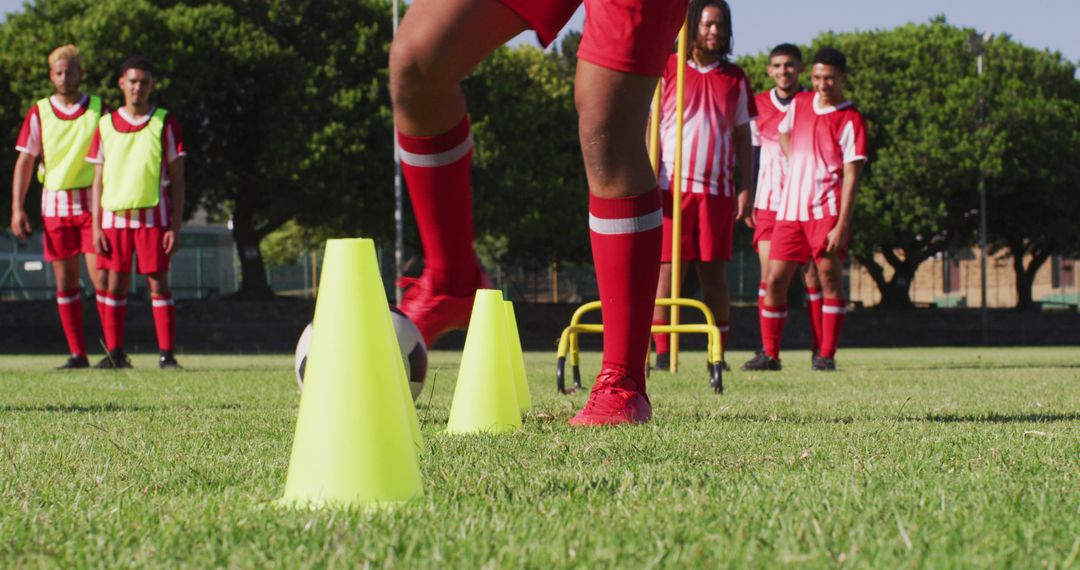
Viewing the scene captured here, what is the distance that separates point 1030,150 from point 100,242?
114ft

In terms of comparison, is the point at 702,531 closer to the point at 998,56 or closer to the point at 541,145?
the point at 541,145

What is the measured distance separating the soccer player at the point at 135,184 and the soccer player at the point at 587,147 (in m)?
6.35

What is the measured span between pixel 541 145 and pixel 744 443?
3361cm

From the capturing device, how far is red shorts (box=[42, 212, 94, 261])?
33.0ft

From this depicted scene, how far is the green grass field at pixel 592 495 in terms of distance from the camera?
5.81ft

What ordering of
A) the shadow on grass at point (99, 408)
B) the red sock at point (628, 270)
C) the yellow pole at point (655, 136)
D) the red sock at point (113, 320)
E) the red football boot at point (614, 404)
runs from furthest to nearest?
the red sock at point (113, 320) → the yellow pole at point (655, 136) → the shadow on grass at point (99, 408) → the red sock at point (628, 270) → the red football boot at point (614, 404)

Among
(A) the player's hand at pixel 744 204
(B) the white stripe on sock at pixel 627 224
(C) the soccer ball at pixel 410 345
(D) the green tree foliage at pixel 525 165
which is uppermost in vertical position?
(D) the green tree foliage at pixel 525 165

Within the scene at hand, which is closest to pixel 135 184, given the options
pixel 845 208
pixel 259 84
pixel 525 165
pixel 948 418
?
pixel 845 208

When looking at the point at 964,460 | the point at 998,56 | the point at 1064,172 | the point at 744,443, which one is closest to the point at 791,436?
the point at 744,443

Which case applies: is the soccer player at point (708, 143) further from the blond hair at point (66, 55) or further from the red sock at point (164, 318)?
the blond hair at point (66, 55)

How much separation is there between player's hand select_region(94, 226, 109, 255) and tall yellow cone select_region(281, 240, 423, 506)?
8.02 m

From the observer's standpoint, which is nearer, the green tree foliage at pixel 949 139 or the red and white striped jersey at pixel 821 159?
the red and white striped jersey at pixel 821 159

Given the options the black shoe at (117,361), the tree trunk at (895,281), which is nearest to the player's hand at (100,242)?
the black shoe at (117,361)

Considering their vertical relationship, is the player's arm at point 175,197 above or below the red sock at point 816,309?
above
